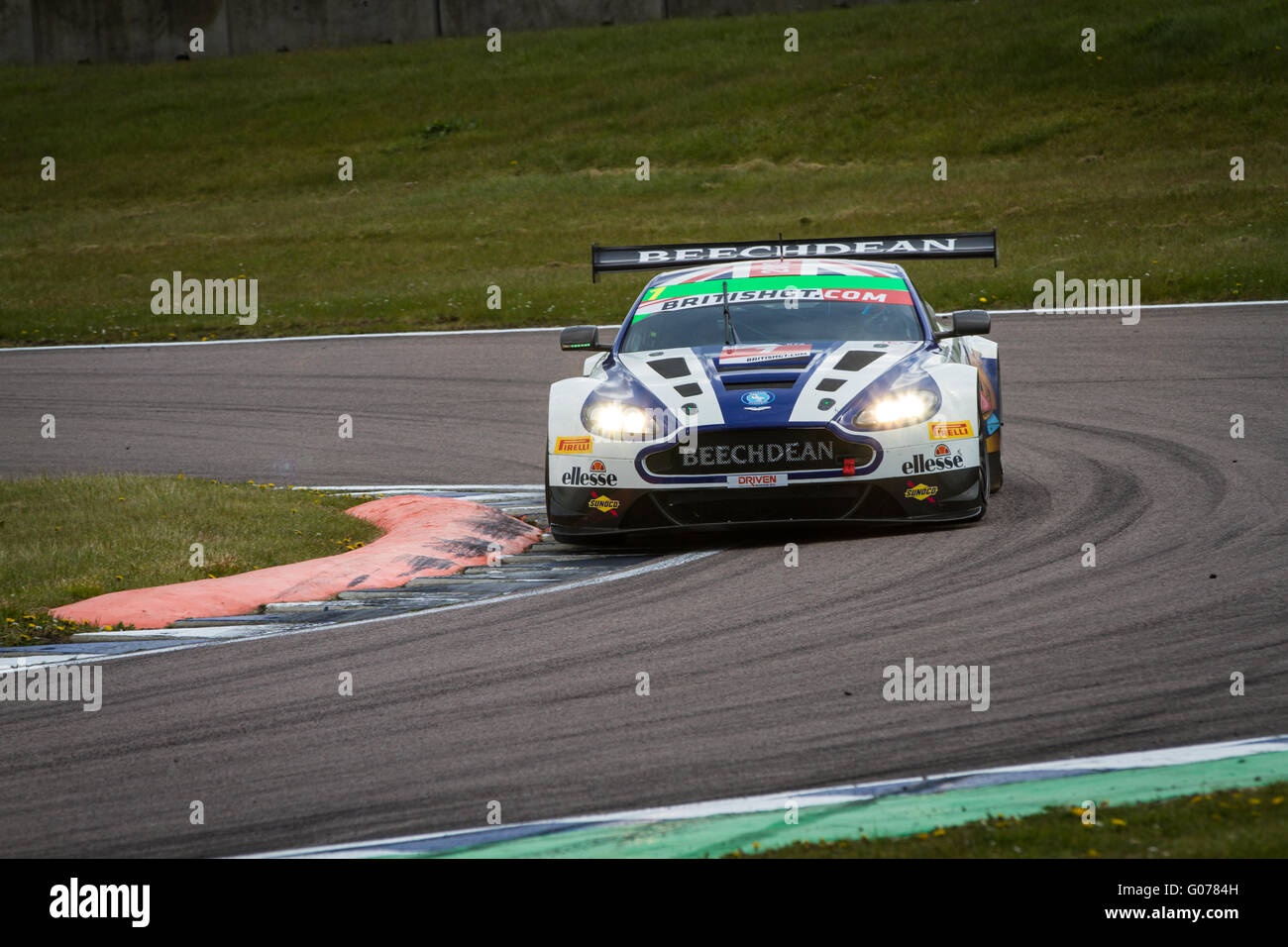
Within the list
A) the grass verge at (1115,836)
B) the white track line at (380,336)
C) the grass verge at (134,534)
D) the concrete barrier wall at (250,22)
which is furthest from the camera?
the concrete barrier wall at (250,22)

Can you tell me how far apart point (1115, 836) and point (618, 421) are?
439 cm

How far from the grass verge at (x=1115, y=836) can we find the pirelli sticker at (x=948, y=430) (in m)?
3.67

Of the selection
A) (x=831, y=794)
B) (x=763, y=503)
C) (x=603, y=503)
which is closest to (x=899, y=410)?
(x=763, y=503)

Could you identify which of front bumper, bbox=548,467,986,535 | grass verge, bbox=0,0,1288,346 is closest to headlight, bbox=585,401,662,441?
front bumper, bbox=548,467,986,535

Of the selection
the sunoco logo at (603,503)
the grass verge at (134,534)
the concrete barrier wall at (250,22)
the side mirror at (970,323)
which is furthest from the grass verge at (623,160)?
the sunoco logo at (603,503)

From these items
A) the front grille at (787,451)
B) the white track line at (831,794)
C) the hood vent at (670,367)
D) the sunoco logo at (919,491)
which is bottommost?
the white track line at (831,794)

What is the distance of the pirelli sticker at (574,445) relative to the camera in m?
7.86

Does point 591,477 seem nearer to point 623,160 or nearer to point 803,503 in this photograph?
point 803,503

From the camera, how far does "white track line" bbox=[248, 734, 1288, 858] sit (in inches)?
163

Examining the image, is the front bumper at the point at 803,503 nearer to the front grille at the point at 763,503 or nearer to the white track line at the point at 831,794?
the front grille at the point at 763,503

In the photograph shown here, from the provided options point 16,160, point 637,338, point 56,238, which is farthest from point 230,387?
point 16,160

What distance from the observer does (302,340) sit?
58.7 ft

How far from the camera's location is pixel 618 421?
309 inches

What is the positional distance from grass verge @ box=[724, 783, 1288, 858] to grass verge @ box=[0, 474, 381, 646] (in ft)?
13.5
